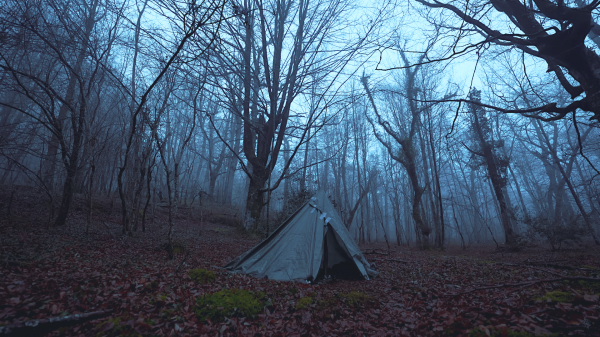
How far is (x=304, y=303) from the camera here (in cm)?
374

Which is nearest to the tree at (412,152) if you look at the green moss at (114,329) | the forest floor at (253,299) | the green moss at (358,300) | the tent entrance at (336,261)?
the forest floor at (253,299)

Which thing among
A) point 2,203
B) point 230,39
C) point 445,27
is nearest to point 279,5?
point 230,39

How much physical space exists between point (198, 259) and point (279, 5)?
7631mm

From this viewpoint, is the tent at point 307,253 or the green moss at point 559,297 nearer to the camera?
the green moss at point 559,297

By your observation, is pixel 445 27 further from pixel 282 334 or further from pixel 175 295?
pixel 175 295

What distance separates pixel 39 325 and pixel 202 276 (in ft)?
7.56

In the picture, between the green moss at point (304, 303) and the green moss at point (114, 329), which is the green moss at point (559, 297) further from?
the green moss at point (114, 329)

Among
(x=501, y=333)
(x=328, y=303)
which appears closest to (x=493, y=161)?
(x=328, y=303)

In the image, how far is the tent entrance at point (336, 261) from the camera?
19.2 feet

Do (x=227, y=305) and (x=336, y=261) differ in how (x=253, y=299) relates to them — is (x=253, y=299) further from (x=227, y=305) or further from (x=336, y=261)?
(x=336, y=261)

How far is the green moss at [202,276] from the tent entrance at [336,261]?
2.42 m

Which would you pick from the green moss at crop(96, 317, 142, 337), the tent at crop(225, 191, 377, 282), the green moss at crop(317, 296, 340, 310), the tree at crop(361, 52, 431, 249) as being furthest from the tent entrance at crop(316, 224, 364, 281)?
the tree at crop(361, 52, 431, 249)

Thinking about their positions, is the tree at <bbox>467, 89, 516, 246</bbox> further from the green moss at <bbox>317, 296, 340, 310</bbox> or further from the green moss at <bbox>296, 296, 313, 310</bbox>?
the green moss at <bbox>296, 296, 313, 310</bbox>

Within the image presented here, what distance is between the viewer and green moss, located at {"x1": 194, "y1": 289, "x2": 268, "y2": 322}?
316 cm
